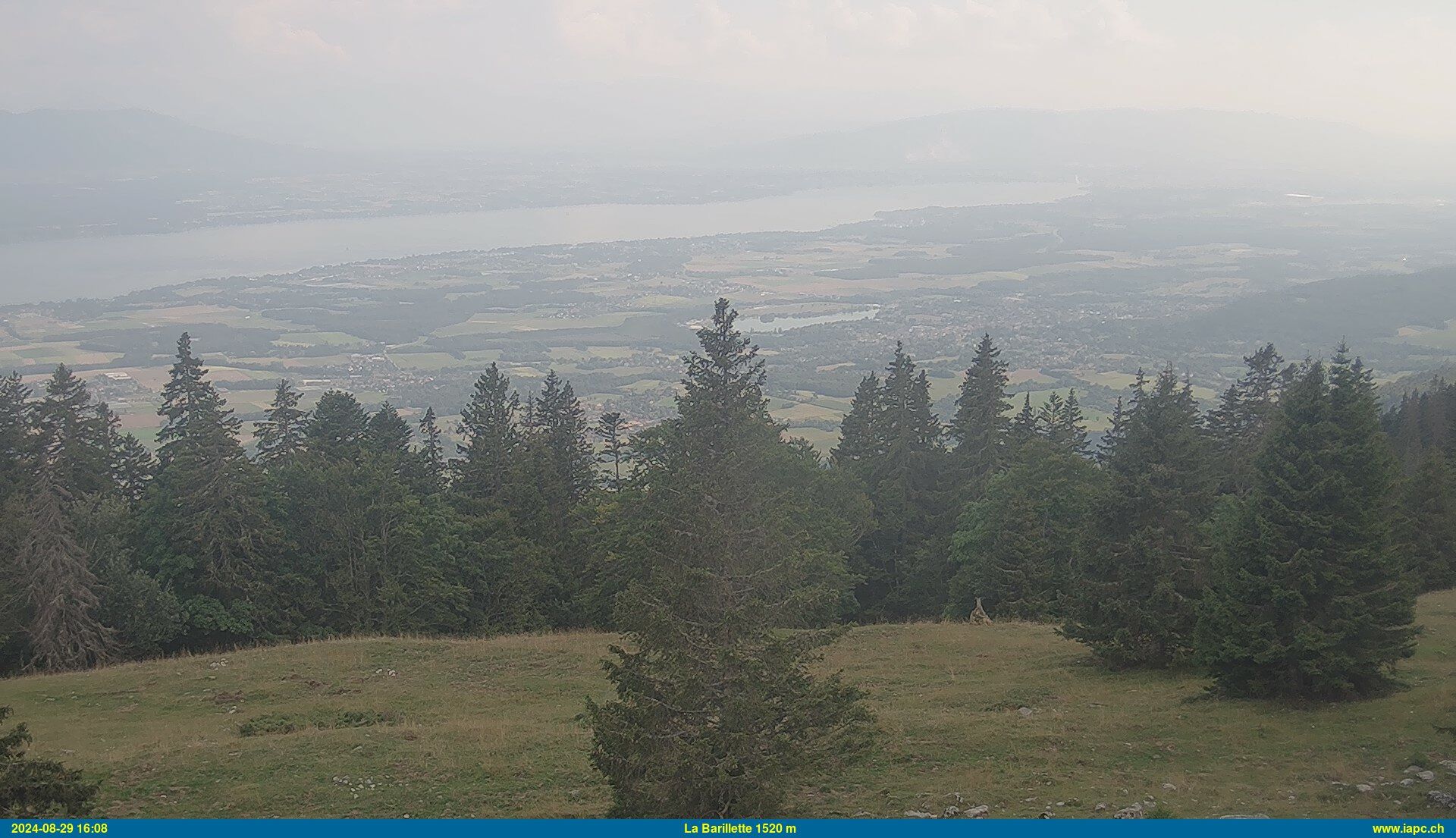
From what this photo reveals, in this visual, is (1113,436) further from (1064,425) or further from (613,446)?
(613,446)

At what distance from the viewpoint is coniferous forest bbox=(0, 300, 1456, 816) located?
1234 centimetres

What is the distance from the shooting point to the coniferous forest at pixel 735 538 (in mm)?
Answer: 12344

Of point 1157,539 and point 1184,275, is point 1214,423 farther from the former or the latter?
point 1184,275

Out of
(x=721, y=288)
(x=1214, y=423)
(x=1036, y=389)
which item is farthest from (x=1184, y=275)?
(x=1214, y=423)

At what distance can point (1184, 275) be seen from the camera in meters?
186

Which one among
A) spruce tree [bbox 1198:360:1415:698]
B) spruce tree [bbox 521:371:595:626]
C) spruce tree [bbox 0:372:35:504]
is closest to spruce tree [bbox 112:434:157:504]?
spruce tree [bbox 0:372:35:504]

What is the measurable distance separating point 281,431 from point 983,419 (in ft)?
104

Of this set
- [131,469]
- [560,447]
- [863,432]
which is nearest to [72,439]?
[131,469]

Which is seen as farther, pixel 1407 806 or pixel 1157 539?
pixel 1157 539

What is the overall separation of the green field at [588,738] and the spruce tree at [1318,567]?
2.47 feet

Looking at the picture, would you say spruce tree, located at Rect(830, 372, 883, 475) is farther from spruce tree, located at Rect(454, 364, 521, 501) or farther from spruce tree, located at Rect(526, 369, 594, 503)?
spruce tree, located at Rect(454, 364, 521, 501)

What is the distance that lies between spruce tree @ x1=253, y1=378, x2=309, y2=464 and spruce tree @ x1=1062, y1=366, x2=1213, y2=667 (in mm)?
31388

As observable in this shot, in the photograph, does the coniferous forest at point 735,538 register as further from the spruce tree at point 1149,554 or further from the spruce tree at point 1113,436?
the spruce tree at point 1113,436

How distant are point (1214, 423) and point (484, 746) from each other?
134 feet
